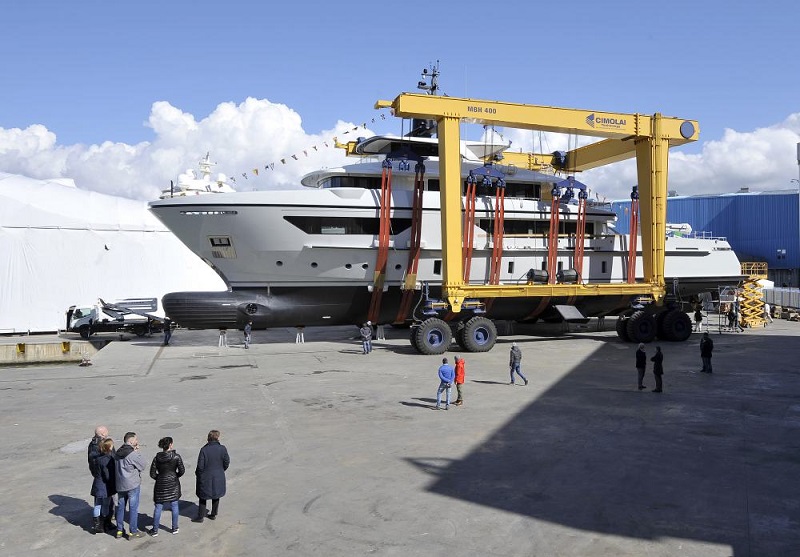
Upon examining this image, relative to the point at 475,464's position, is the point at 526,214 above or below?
above

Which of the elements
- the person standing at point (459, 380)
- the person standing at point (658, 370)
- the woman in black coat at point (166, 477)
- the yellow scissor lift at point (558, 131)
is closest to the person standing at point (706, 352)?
the person standing at point (658, 370)

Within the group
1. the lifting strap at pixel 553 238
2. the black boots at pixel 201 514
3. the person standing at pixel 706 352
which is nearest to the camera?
the black boots at pixel 201 514

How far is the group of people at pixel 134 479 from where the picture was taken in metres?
6.69

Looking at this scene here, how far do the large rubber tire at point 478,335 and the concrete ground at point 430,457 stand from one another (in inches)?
97.5

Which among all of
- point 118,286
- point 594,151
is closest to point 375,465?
point 594,151

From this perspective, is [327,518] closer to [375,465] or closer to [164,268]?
[375,465]

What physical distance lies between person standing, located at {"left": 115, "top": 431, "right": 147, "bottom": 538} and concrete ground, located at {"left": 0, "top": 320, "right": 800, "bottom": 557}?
8.1 inches

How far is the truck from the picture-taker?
27859 mm

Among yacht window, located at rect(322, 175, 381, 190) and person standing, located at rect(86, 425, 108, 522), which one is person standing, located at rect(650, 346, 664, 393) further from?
yacht window, located at rect(322, 175, 381, 190)

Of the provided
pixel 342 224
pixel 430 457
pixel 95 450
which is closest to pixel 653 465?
pixel 430 457

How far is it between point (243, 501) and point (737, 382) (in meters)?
12.2

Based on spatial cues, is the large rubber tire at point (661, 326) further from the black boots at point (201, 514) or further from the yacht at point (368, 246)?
the black boots at point (201, 514)

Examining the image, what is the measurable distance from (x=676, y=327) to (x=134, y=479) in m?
20.6

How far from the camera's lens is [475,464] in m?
9.09
